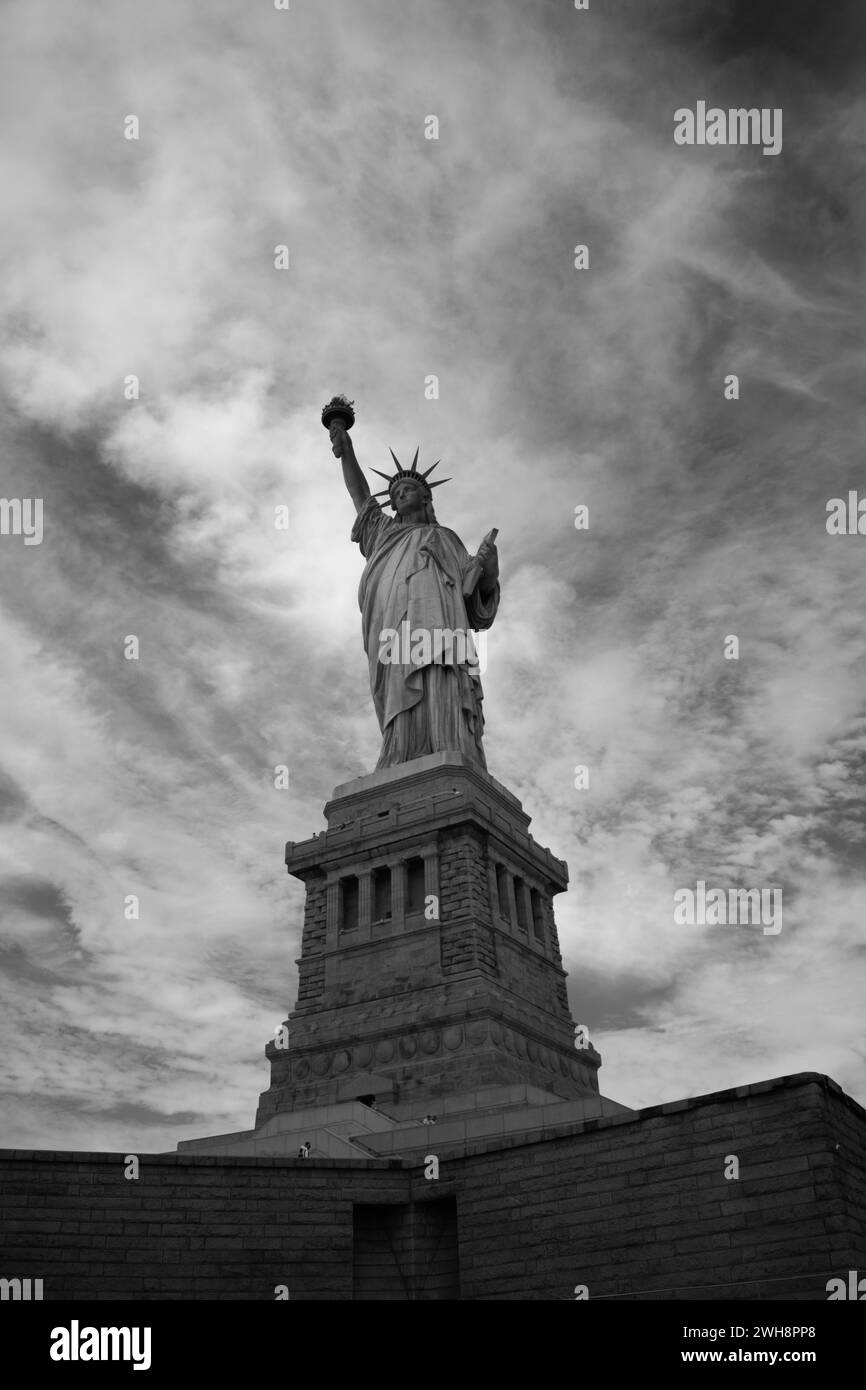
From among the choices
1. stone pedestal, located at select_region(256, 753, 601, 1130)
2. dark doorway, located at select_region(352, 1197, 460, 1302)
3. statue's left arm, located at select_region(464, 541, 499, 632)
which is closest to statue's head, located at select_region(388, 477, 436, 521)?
statue's left arm, located at select_region(464, 541, 499, 632)

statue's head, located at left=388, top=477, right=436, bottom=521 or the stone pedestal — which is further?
statue's head, located at left=388, top=477, right=436, bottom=521

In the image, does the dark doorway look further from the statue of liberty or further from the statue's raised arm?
the statue's raised arm

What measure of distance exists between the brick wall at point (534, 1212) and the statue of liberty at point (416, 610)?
51.5 feet

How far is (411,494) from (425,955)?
16.5 m

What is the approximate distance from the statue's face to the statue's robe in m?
0.40

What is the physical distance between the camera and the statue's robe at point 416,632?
3294cm

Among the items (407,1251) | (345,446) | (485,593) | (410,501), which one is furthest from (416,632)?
(407,1251)

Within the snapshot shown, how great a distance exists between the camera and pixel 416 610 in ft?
113

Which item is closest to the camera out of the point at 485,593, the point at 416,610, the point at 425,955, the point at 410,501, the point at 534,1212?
the point at 534,1212

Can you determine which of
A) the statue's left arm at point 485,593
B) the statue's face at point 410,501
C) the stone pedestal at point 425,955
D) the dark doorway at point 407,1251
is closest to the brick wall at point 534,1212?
the dark doorway at point 407,1251

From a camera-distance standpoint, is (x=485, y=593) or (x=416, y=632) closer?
(x=416, y=632)

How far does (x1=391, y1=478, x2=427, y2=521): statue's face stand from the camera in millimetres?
38281

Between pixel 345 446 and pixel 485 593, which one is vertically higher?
pixel 345 446

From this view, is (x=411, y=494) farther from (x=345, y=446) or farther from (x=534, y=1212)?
(x=534, y=1212)
